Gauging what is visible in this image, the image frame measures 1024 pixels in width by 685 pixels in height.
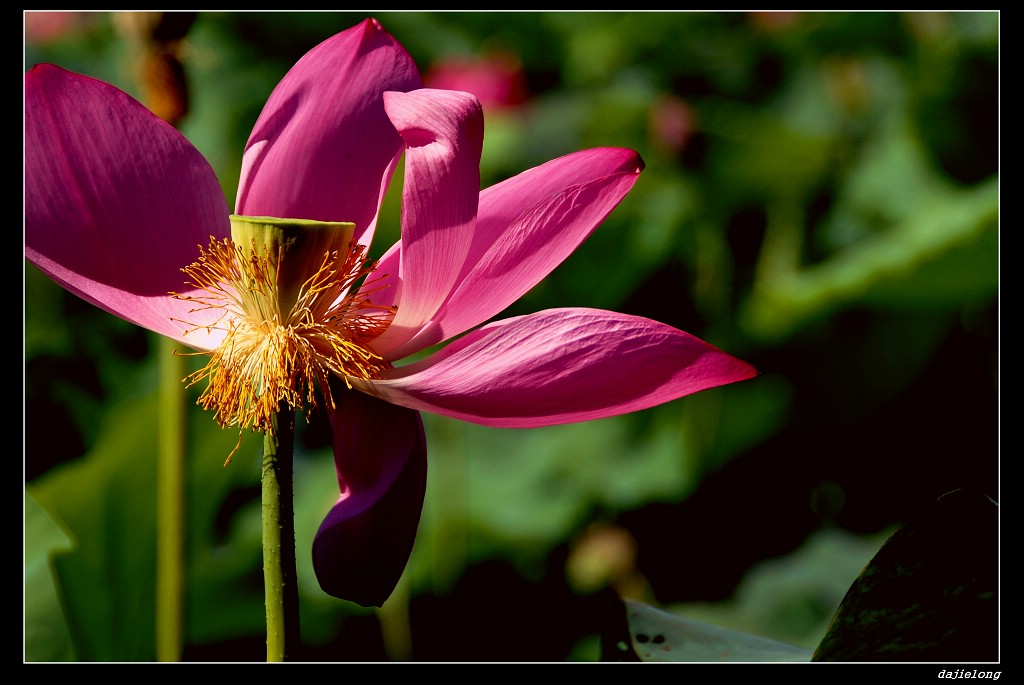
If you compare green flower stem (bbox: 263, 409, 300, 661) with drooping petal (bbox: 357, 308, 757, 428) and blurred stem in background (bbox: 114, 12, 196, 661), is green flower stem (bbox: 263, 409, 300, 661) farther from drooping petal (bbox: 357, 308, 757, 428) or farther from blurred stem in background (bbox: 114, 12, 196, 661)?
A: blurred stem in background (bbox: 114, 12, 196, 661)

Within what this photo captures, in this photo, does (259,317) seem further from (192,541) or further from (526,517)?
(526,517)

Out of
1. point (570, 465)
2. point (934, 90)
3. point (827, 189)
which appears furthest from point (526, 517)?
point (934, 90)

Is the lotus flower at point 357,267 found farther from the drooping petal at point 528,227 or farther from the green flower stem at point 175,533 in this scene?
the green flower stem at point 175,533

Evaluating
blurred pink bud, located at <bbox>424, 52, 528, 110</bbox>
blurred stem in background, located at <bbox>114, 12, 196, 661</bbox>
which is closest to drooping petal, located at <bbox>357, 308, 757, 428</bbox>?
blurred stem in background, located at <bbox>114, 12, 196, 661</bbox>

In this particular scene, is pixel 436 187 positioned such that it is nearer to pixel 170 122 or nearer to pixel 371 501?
pixel 371 501

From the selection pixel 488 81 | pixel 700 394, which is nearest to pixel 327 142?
pixel 700 394
